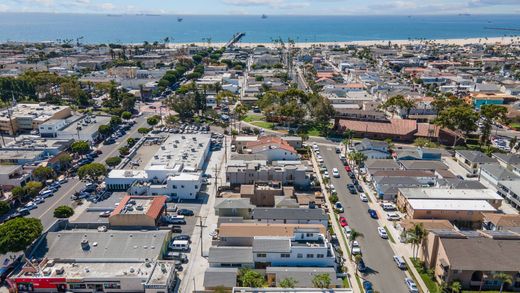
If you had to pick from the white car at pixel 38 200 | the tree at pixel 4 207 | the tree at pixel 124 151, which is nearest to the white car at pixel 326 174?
the tree at pixel 124 151

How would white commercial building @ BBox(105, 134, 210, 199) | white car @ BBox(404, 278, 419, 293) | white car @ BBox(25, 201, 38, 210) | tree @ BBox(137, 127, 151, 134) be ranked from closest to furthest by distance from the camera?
white car @ BBox(404, 278, 419, 293) → white car @ BBox(25, 201, 38, 210) → white commercial building @ BBox(105, 134, 210, 199) → tree @ BBox(137, 127, 151, 134)

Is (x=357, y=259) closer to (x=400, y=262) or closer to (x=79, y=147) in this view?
(x=400, y=262)

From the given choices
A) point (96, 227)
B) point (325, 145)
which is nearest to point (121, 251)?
point (96, 227)

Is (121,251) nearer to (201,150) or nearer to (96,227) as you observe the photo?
(96,227)

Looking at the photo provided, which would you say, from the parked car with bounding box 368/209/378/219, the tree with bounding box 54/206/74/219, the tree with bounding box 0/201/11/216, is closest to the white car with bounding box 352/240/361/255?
the parked car with bounding box 368/209/378/219

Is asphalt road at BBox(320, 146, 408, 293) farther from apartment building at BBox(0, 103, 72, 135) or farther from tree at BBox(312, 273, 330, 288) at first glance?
apartment building at BBox(0, 103, 72, 135)

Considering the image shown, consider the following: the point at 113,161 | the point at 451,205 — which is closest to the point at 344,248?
the point at 451,205
